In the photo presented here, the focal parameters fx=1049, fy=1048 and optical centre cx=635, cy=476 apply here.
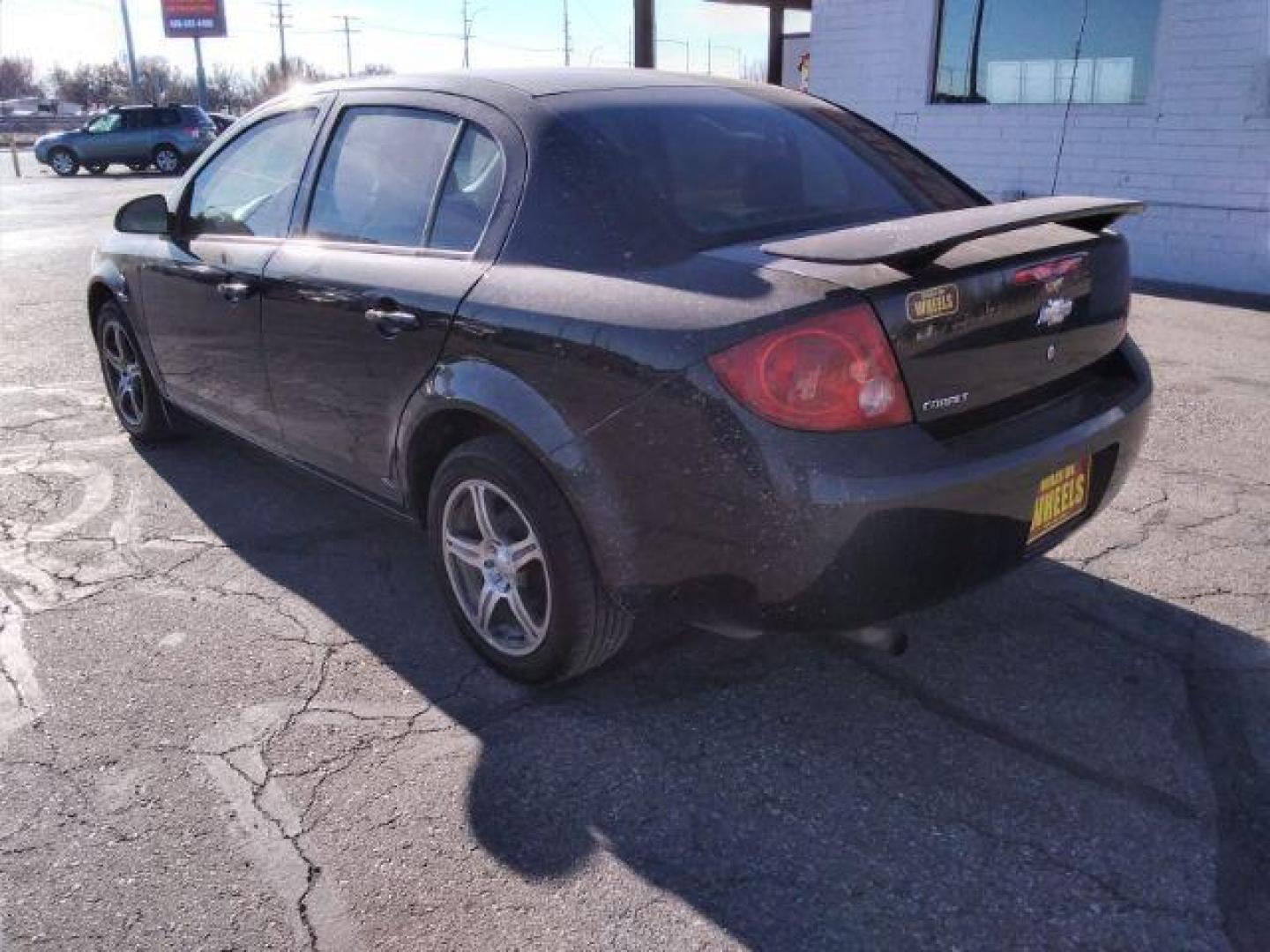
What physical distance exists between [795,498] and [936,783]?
82cm

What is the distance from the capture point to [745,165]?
2.96 meters

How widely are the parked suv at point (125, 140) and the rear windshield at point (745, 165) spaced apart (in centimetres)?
2785

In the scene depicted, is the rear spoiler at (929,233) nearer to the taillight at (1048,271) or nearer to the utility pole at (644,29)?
the taillight at (1048,271)

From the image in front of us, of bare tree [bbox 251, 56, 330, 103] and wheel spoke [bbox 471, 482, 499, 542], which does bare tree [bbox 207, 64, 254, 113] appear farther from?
wheel spoke [bbox 471, 482, 499, 542]

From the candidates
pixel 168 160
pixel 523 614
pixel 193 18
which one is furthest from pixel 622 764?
pixel 193 18

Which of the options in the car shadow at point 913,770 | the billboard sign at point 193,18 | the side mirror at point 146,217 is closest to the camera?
the car shadow at point 913,770

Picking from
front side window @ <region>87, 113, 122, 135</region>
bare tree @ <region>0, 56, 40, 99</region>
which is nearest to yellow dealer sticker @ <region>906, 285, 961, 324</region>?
front side window @ <region>87, 113, 122, 135</region>

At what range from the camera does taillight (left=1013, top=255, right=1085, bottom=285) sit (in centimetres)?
249

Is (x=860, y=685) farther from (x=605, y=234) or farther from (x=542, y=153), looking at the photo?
(x=542, y=153)

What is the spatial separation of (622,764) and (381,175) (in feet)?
Result: 6.37

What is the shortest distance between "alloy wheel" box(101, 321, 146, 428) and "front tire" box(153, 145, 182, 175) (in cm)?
2587

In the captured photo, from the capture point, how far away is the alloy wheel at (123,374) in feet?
16.3

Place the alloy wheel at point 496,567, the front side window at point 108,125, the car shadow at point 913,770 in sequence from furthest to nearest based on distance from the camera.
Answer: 1. the front side window at point 108,125
2. the alloy wheel at point 496,567
3. the car shadow at point 913,770

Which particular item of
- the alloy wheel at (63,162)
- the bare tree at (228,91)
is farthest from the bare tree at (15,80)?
the alloy wheel at (63,162)
